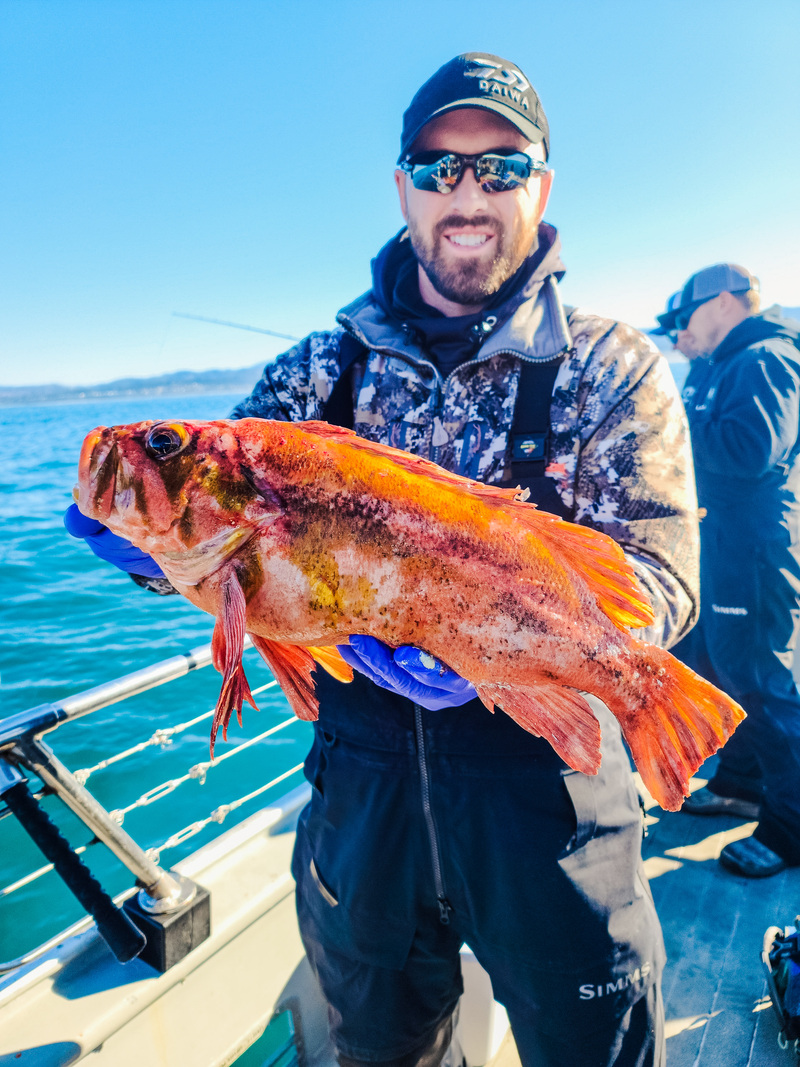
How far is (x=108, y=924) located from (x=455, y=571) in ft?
7.20

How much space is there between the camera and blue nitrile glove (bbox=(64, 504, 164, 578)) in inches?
85.4

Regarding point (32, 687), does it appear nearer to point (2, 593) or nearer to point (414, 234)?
point (2, 593)

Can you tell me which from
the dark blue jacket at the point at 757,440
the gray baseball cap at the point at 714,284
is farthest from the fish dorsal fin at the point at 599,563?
the gray baseball cap at the point at 714,284

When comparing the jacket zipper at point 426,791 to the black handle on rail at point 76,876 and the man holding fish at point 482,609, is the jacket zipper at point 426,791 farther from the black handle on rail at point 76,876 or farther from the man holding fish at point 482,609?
the black handle on rail at point 76,876

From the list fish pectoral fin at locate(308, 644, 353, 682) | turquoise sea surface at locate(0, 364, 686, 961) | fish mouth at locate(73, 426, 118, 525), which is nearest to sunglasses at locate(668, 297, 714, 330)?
fish pectoral fin at locate(308, 644, 353, 682)

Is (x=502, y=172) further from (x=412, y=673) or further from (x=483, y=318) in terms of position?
(x=412, y=673)

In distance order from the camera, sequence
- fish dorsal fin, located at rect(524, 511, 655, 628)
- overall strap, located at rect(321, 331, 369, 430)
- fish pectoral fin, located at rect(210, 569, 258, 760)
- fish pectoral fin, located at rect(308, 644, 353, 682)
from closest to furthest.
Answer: fish pectoral fin, located at rect(210, 569, 258, 760) → fish dorsal fin, located at rect(524, 511, 655, 628) → fish pectoral fin, located at rect(308, 644, 353, 682) → overall strap, located at rect(321, 331, 369, 430)

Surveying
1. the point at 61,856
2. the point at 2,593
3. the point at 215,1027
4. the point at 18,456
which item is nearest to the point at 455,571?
the point at 61,856

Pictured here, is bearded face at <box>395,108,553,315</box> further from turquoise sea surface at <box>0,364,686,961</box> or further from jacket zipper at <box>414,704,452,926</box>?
turquoise sea surface at <box>0,364,686,961</box>

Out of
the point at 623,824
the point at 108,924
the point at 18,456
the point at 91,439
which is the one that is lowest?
the point at 18,456

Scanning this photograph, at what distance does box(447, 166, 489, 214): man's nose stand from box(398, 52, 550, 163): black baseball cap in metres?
0.25

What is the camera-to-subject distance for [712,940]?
3666 mm

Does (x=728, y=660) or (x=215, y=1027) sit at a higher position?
(x=728, y=660)

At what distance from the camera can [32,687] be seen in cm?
1003
